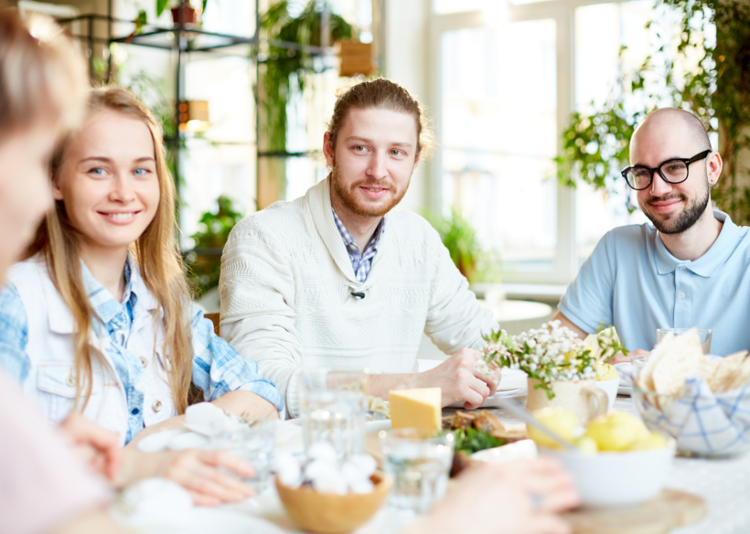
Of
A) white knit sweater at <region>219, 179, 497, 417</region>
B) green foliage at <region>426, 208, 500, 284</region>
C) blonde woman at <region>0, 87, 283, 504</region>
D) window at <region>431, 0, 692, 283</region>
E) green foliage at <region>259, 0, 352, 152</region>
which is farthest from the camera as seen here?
green foliage at <region>259, 0, 352, 152</region>

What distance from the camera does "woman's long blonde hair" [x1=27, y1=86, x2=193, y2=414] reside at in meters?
1.32

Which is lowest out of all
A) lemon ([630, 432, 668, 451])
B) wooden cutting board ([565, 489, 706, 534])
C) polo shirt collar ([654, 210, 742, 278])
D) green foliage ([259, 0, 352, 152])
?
wooden cutting board ([565, 489, 706, 534])

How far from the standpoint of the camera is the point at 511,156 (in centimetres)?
473

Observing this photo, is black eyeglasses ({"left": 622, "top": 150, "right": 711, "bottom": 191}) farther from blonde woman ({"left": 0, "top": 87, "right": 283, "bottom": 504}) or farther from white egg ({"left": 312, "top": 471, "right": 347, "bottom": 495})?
white egg ({"left": 312, "top": 471, "right": 347, "bottom": 495})

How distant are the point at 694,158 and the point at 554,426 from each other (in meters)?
1.35

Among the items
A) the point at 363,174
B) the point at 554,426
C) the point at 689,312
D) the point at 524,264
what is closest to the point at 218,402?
the point at 554,426

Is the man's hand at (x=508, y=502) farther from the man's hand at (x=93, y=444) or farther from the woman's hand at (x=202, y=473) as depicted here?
the man's hand at (x=93, y=444)

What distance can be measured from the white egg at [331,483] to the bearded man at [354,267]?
93cm

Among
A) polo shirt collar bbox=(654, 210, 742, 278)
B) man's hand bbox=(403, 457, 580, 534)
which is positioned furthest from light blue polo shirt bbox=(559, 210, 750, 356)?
man's hand bbox=(403, 457, 580, 534)

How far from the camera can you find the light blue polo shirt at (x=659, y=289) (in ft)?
6.67

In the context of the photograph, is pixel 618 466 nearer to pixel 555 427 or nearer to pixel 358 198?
pixel 555 427

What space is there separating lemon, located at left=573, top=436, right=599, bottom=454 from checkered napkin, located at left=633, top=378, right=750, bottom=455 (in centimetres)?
24

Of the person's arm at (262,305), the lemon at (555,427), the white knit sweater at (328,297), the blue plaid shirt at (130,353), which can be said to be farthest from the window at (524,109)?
the lemon at (555,427)

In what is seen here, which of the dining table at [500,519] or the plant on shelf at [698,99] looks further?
the plant on shelf at [698,99]
